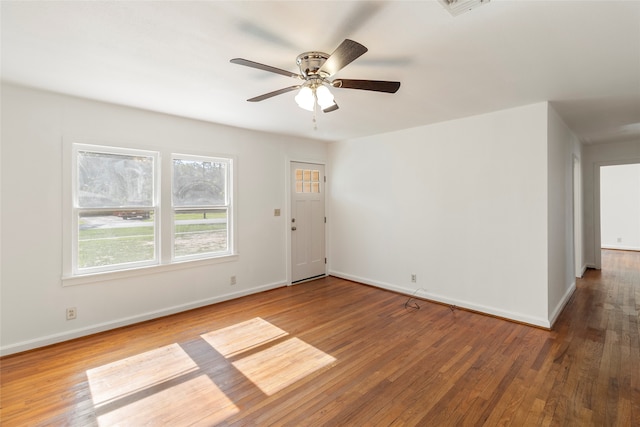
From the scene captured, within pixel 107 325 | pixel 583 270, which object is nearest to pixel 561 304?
pixel 583 270

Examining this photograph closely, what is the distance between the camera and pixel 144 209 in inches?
137

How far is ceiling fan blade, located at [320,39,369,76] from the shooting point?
1530mm

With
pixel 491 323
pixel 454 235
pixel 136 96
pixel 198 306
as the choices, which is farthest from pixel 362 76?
pixel 198 306

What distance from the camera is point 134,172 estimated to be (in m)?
3.44

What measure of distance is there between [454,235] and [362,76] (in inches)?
98.4

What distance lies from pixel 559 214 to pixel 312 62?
11.7ft

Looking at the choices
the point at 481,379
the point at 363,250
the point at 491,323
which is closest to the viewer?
the point at 481,379

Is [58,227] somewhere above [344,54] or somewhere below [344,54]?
below

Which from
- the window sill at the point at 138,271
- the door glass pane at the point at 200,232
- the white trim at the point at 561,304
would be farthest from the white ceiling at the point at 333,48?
the white trim at the point at 561,304

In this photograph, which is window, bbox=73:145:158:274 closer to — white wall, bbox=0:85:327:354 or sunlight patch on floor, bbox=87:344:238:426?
white wall, bbox=0:85:327:354

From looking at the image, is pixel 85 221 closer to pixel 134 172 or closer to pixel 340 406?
pixel 134 172

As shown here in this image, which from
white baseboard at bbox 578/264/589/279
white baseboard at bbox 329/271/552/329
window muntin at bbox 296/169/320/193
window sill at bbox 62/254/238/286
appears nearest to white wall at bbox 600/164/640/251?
white baseboard at bbox 578/264/589/279

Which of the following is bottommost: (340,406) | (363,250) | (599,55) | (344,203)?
(340,406)

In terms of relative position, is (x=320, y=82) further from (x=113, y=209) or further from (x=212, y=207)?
(x=113, y=209)
